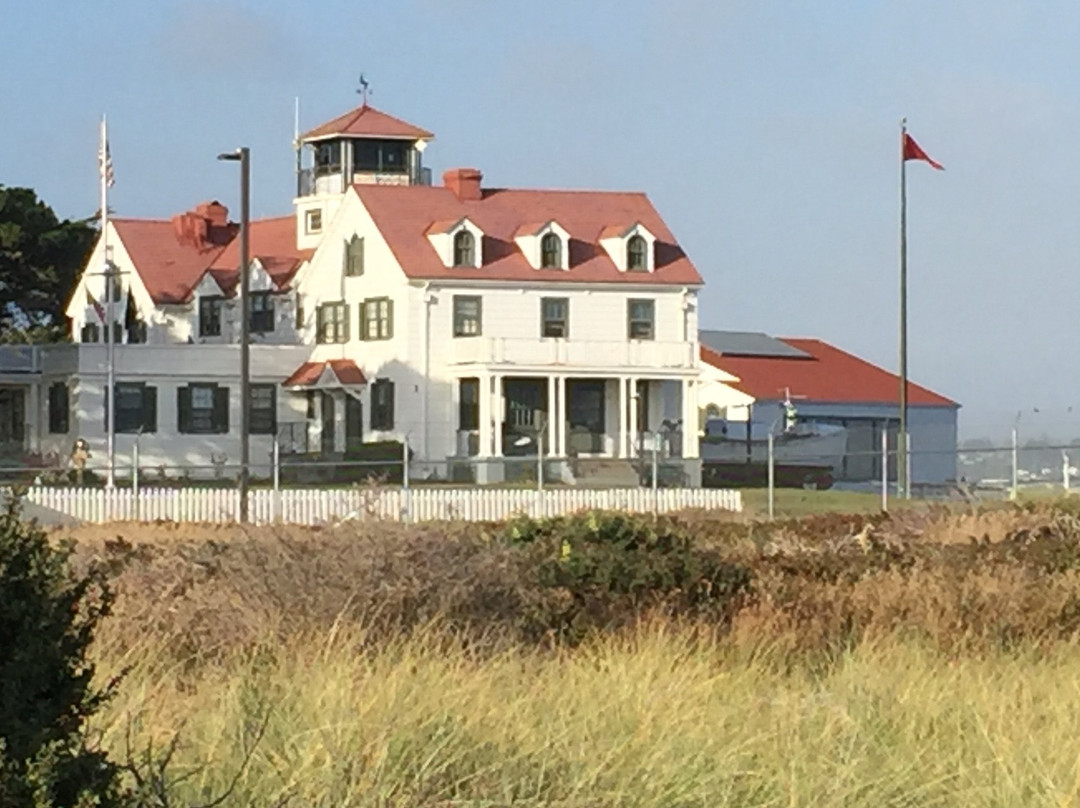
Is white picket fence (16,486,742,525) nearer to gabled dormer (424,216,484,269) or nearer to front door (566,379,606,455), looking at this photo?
front door (566,379,606,455)

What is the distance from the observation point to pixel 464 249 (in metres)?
64.4

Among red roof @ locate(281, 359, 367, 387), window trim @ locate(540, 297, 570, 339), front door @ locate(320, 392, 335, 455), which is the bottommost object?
front door @ locate(320, 392, 335, 455)

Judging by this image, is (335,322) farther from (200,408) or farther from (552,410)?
(552,410)

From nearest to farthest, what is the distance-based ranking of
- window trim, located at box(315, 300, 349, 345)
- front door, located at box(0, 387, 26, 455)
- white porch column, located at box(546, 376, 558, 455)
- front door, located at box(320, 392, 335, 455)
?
1. white porch column, located at box(546, 376, 558, 455)
2. front door, located at box(320, 392, 335, 455)
3. window trim, located at box(315, 300, 349, 345)
4. front door, located at box(0, 387, 26, 455)

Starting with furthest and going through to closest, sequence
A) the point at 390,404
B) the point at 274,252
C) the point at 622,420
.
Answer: the point at 274,252 → the point at 622,420 → the point at 390,404

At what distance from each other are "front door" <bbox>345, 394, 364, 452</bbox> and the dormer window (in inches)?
184

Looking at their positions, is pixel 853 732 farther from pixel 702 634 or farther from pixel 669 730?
pixel 702 634

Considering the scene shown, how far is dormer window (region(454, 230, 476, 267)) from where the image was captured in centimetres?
6431

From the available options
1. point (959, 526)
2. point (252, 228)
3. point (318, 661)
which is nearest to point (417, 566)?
point (318, 661)

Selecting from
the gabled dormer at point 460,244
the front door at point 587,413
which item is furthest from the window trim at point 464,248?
the front door at point 587,413

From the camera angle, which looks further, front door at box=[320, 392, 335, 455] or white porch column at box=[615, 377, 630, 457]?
front door at box=[320, 392, 335, 455]

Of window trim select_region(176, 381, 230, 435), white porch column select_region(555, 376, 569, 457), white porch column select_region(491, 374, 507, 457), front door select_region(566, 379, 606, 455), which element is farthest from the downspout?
window trim select_region(176, 381, 230, 435)

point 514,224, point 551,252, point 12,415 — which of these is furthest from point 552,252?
point 12,415

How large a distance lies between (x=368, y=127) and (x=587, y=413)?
41.9 ft
